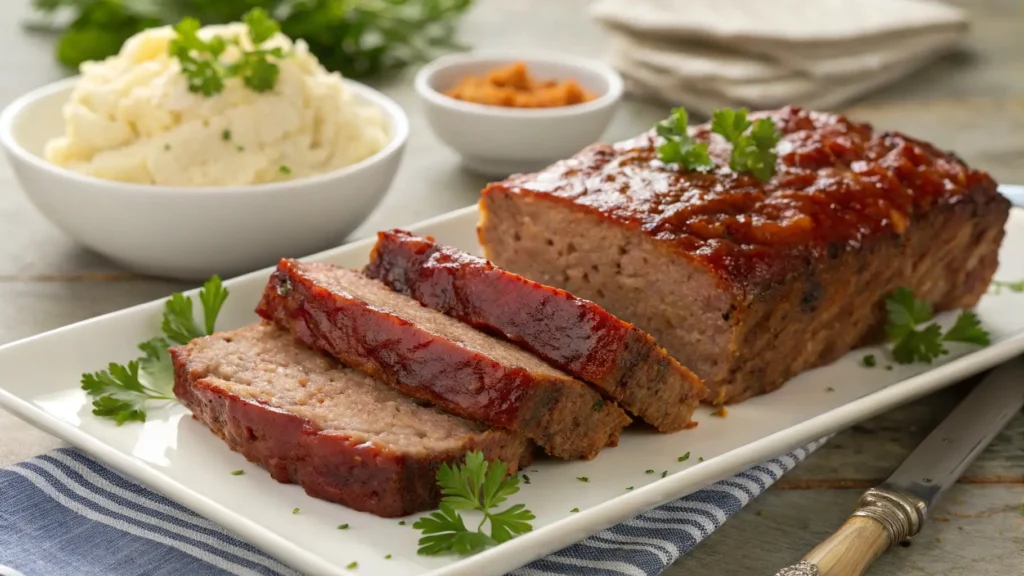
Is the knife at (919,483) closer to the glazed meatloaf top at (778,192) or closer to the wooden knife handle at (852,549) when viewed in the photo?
the wooden knife handle at (852,549)

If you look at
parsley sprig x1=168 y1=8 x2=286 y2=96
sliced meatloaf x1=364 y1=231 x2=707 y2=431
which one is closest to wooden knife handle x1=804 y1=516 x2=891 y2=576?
sliced meatloaf x1=364 y1=231 x2=707 y2=431

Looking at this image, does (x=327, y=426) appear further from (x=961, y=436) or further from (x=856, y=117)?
(x=856, y=117)


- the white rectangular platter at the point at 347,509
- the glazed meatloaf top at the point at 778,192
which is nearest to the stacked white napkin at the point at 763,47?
the glazed meatloaf top at the point at 778,192

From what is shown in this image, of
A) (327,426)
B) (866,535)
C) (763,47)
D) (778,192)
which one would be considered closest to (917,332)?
(778,192)

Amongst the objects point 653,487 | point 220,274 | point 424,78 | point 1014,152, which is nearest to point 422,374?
point 653,487

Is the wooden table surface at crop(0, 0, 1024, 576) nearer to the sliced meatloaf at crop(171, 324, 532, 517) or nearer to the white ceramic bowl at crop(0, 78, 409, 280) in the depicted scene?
the white ceramic bowl at crop(0, 78, 409, 280)

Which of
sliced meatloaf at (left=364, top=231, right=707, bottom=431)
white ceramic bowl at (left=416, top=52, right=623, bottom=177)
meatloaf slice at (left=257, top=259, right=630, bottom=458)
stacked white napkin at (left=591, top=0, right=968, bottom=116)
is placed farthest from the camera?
stacked white napkin at (left=591, top=0, right=968, bottom=116)
